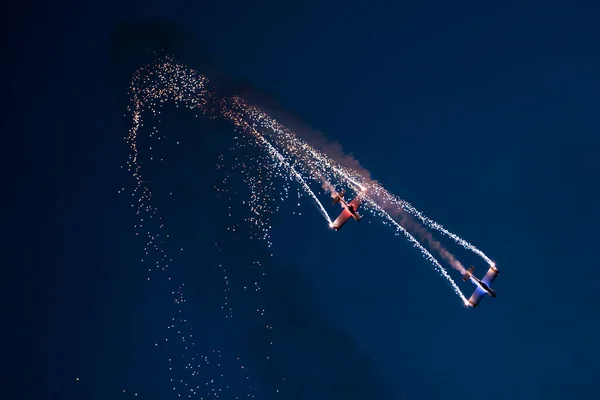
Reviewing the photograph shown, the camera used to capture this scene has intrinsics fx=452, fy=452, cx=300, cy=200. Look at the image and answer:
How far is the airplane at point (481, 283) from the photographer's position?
17.0 metres

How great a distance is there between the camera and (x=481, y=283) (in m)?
17.2

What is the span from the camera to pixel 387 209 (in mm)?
18266

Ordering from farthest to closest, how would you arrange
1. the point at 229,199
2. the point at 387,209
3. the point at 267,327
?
the point at 267,327 → the point at 229,199 → the point at 387,209

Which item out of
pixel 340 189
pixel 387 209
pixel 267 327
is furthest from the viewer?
pixel 267 327

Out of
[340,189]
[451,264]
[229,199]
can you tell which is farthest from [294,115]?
[451,264]

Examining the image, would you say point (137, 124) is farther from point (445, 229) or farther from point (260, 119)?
point (445, 229)

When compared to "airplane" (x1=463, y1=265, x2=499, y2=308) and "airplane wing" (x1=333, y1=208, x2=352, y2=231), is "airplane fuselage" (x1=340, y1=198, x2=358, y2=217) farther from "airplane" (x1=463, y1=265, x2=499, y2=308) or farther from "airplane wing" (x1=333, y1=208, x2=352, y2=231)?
"airplane" (x1=463, y1=265, x2=499, y2=308)

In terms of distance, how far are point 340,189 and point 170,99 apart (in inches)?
314

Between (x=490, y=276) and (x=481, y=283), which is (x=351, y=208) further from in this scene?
(x=490, y=276)

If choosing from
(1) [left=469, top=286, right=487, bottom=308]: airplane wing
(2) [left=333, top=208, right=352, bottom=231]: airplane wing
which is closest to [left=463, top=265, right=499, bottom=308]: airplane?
(1) [left=469, top=286, right=487, bottom=308]: airplane wing

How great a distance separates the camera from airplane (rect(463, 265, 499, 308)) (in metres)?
17.0

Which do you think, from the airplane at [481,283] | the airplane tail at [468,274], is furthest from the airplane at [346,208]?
the airplane at [481,283]

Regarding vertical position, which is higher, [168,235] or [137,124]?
[137,124]

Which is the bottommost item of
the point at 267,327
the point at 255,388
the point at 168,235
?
the point at 255,388
